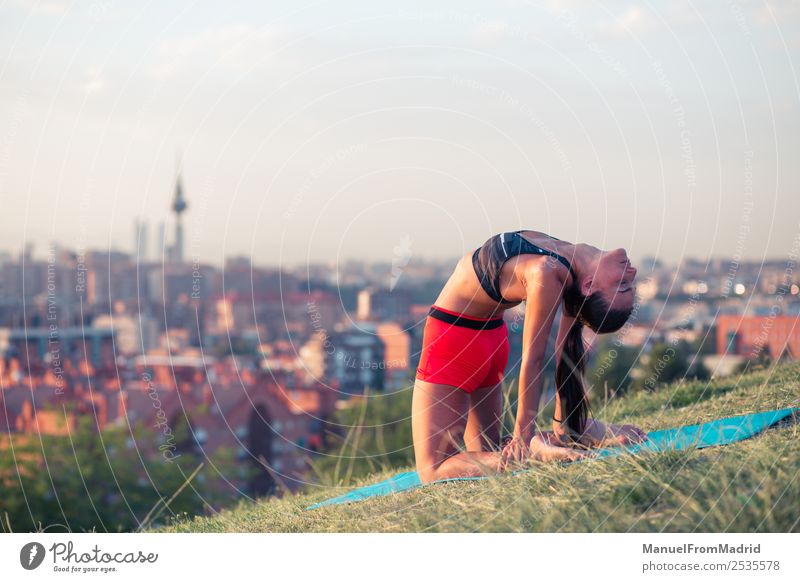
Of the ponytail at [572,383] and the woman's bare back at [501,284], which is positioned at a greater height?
the woman's bare back at [501,284]

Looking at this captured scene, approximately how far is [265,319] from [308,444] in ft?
27.7

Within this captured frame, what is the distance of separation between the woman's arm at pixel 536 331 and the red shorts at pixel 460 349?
73 centimetres

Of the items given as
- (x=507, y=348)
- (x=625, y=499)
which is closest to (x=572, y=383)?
(x=507, y=348)

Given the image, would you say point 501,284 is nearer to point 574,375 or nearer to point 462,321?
point 462,321

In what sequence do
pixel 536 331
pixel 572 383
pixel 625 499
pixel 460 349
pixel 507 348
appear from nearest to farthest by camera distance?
pixel 625 499 → pixel 536 331 → pixel 572 383 → pixel 460 349 → pixel 507 348

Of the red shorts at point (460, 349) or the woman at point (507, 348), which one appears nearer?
the woman at point (507, 348)

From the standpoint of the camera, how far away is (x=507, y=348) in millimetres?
5348

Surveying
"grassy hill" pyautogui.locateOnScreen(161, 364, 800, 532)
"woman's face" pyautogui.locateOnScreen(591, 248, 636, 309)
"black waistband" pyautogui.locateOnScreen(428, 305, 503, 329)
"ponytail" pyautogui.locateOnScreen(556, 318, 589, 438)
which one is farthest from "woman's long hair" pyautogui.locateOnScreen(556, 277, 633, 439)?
"grassy hill" pyautogui.locateOnScreen(161, 364, 800, 532)

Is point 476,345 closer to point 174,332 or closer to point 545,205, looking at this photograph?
point 545,205

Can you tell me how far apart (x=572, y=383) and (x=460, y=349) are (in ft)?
2.17

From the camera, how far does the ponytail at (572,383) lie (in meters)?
4.98

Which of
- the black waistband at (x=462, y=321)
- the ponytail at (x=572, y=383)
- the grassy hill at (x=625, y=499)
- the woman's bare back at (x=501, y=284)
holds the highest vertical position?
the woman's bare back at (x=501, y=284)

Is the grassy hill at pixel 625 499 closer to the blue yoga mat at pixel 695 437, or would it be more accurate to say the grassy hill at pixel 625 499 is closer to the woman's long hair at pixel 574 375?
the blue yoga mat at pixel 695 437

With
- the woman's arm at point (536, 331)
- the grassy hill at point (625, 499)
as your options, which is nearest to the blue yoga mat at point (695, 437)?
the grassy hill at point (625, 499)
